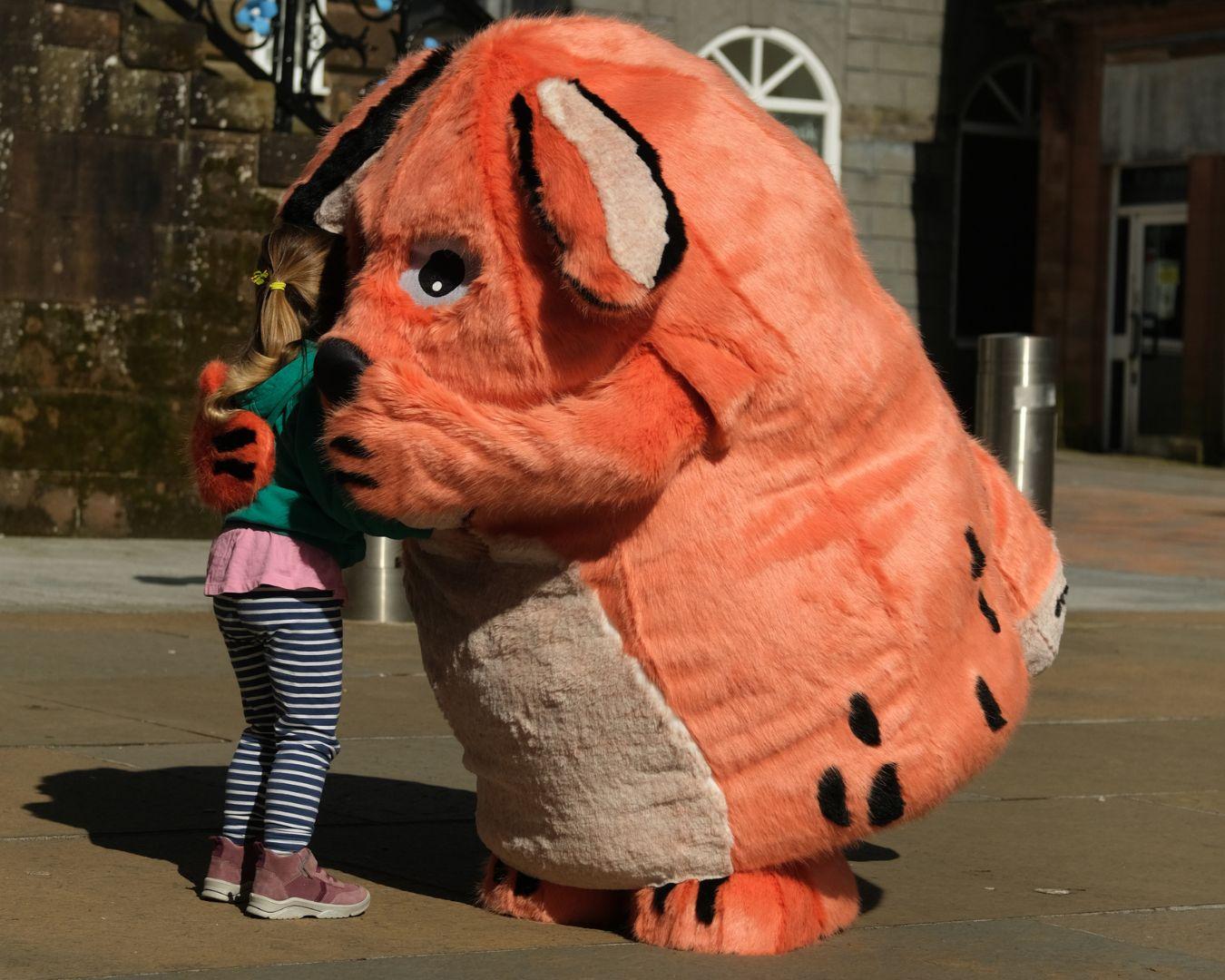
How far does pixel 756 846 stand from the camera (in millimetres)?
4301

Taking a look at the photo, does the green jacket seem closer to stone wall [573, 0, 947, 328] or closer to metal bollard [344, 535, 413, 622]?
metal bollard [344, 535, 413, 622]

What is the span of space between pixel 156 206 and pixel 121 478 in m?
1.51

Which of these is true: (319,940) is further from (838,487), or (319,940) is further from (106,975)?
(838,487)

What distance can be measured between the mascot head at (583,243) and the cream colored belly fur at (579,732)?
0.44m

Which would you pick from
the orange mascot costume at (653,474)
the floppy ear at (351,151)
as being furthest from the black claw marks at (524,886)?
the floppy ear at (351,151)

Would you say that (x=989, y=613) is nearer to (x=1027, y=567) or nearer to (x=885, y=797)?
(x=1027, y=567)

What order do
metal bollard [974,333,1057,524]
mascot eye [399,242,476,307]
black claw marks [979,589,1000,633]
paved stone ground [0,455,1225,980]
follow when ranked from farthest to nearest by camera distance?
metal bollard [974,333,1057,524], black claw marks [979,589,1000,633], paved stone ground [0,455,1225,980], mascot eye [399,242,476,307]

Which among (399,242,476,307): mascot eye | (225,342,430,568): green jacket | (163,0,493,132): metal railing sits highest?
(163,0,493,132): metal railing

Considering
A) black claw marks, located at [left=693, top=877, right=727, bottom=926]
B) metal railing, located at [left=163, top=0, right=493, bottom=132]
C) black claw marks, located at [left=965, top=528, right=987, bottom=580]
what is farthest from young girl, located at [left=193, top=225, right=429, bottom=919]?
metal railing, located at [left=163, top=0, right=493, bottom=132]

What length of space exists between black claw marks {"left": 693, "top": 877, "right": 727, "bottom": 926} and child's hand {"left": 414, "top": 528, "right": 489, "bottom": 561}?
2.70ft

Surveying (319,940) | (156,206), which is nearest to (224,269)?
(156,206)

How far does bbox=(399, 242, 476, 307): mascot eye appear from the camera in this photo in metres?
4.24

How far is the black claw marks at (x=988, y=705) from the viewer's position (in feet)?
14.7

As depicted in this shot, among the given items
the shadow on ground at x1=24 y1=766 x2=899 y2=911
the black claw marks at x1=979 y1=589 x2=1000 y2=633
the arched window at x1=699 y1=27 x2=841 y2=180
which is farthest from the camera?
the arched window at x1=699 y1=27 x2=841 y2=180
